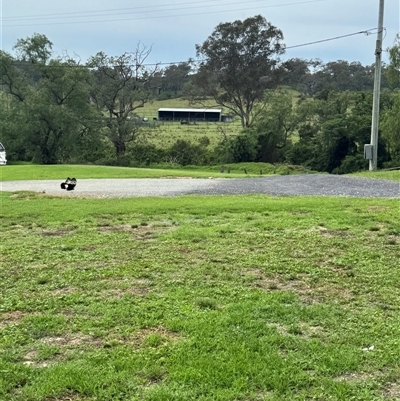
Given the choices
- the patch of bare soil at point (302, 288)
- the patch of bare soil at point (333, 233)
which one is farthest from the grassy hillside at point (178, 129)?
the patch of bare soil at point (302, 288)

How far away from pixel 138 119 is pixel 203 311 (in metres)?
42.5

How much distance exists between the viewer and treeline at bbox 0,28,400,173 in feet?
126

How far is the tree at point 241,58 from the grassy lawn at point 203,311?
41.6 m

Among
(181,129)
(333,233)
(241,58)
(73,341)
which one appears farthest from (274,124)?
(73,341)

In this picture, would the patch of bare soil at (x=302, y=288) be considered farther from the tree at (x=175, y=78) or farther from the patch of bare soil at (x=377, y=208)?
the tree at (x=175, y=78)

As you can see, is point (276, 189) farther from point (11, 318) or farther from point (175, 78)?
point (175, 78)

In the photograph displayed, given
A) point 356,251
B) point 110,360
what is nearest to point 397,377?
point 110,360

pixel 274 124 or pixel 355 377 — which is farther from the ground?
pixel 274 124

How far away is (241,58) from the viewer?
48.0 metres

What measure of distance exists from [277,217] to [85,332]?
5.25m

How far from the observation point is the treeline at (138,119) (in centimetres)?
3847

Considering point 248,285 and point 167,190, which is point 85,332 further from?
point 167,190

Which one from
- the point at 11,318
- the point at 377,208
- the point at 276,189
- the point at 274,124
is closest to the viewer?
the point at 11,318

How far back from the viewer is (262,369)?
2.98 meters
